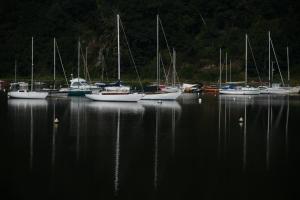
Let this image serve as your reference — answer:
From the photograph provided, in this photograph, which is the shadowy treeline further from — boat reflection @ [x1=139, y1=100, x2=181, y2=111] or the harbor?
boat reflection @ [x1=139, y1=100, x2=181, y2=111]

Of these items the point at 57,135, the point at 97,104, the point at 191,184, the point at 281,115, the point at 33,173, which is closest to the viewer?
the point at 191,184

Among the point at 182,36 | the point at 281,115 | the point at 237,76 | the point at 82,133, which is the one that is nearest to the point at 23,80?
the point at 182,36

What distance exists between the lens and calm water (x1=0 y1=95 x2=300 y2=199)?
20.0m

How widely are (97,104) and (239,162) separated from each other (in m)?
33.6

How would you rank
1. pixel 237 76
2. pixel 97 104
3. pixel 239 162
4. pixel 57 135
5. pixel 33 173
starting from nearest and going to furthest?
pixel 33 173 < pixel 239 162 < pixel 57 135 < pixel 97 104 < pixel 237 76

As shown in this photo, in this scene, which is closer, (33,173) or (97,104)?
(33,173)

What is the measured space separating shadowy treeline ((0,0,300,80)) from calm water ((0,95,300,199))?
55386 mm

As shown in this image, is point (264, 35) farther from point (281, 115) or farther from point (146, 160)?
point (146, 160)

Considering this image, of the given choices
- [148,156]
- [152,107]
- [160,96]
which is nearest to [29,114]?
[152,107]

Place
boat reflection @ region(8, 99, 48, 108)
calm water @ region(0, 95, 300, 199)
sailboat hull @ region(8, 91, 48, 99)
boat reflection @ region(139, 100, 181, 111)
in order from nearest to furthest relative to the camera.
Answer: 1. calm water @ region(0, 95, 300, 199)
2. boat reflection @ region(139, 100, 181, 111)
3. boat reflection @ region(8, 99, 48, 108)
4. sailboat hull @ region(8, 91, 48, 99)

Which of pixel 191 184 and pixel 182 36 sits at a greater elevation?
pixel 182 36

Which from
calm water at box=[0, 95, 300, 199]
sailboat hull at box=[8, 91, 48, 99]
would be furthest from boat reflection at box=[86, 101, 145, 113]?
sailboat hull at box=[8, 91, 48, 99]

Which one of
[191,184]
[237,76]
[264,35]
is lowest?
[191,184]

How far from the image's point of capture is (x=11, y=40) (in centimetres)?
11606
